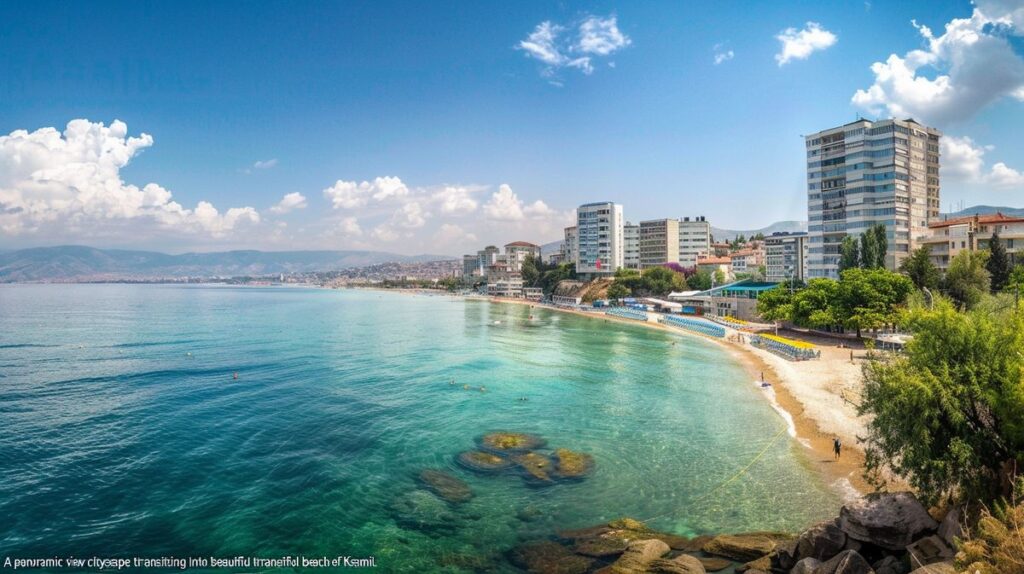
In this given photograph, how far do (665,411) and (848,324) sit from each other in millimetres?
30886

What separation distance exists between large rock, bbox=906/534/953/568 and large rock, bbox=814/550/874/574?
3.88ft

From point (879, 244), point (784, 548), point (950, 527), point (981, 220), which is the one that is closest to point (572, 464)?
point (784, 548)

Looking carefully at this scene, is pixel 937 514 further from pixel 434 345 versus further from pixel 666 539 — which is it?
pixel 434 345

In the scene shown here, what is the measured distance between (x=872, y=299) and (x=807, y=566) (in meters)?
49.3

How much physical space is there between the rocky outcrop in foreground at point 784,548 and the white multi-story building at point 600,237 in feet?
488

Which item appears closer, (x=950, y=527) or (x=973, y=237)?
(x=950, y=527)

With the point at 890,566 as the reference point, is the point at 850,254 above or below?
above

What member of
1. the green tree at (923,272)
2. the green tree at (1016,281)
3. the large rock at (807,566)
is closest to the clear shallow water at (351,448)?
the large rock at (807,566)

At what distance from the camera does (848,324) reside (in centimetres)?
5550

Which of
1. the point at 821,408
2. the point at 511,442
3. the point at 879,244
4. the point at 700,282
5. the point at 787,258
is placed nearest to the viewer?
the point at 511,442

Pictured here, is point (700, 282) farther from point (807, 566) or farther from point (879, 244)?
point (807, 566)

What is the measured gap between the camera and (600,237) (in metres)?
167

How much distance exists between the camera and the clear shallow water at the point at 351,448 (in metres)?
20.5

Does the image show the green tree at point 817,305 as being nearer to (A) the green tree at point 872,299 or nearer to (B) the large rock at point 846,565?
(A) the green tree at point 872,299
